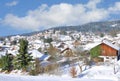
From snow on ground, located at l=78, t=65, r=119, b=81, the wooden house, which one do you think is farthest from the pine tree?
the wooden house

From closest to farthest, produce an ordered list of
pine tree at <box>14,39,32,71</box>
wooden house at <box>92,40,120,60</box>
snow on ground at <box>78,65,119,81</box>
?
1. snow on ground at <box>78,65,119,81</box>
2. pine tree at <box>14,39,32,71</box>
3. wooden house at <box>92,40,120,60</box>

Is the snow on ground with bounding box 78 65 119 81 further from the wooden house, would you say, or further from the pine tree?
the wooden house

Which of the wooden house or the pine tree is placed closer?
the pine tree

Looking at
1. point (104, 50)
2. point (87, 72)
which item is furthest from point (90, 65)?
point (104, 50)

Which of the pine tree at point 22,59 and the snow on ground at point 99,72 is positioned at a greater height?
the pine tree at point 22,59

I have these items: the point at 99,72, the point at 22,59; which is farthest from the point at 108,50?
the point at 22,59

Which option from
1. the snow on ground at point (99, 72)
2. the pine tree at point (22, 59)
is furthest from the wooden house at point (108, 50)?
the pine tree at point (22, 59)

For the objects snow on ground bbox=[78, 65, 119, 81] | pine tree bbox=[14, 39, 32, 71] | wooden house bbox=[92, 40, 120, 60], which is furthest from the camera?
wooden house bbox=[92, 40, 120, 60]

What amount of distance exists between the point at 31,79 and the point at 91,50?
3921 cm

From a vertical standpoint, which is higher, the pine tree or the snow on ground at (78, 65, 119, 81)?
the pine tree

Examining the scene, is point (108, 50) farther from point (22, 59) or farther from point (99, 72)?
point (22, 59)

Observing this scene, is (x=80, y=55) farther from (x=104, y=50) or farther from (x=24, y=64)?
(x=24, y=64)

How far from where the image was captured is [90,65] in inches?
1656

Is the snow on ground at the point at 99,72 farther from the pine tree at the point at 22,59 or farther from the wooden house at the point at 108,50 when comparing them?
the wooden house at the point at 108,50
